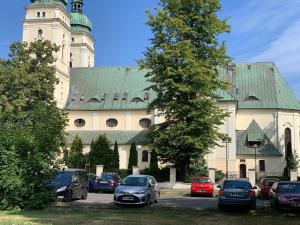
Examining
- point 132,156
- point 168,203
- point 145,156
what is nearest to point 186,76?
point 168,203

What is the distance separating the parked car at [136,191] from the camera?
21.5m

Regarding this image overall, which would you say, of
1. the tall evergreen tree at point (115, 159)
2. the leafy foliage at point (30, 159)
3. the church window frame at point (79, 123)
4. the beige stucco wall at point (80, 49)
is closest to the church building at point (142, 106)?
the church window frame at point (79, 123)

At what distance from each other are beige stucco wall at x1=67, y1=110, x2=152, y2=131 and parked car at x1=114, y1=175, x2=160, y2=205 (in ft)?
139

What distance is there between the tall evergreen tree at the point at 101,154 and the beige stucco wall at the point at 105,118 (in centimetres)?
701

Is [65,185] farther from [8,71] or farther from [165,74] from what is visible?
[8,71]

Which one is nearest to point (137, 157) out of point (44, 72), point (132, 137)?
point (132, 137)

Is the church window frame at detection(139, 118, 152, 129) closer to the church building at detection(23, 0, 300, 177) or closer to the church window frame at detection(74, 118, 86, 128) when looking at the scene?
the church building at detection(23, 0, 300, 177)

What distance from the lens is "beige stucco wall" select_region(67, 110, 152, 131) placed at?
2597 inches

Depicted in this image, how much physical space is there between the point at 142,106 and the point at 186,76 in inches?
1114

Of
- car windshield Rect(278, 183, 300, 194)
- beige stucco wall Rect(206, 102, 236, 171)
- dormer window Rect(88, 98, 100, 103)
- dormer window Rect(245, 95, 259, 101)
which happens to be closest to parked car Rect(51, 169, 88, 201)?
car windshield Rect(278, 183, 300, 194)

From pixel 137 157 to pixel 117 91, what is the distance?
12978mm

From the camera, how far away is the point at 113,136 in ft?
214

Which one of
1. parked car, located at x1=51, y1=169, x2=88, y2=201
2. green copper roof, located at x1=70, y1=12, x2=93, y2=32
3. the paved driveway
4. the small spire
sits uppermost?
Answer: the small spire

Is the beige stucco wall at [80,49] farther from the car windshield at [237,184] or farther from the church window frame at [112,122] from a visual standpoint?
the car windshield at [237,184]
